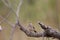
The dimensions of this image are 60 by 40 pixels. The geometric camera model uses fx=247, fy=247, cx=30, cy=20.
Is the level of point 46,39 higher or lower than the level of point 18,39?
higher

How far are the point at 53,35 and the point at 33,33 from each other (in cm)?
11

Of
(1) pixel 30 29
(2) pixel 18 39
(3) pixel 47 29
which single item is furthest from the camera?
(2) pixel 18 39

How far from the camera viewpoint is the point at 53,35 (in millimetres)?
1293

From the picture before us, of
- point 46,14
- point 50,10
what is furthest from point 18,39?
point 50,10

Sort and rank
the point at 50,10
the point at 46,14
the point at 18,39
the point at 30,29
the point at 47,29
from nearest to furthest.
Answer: the point at 47,29
the point at 30,29
the point at 18,39
the point at 46,14
the point at 50,10

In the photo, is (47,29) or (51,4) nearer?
(47,29)

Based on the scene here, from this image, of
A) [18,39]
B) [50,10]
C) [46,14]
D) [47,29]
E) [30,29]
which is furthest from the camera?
[50,10]

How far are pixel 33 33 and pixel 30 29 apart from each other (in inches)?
2.2

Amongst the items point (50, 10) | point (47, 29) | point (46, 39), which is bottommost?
point (50, 10)

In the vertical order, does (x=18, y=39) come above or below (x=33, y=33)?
below

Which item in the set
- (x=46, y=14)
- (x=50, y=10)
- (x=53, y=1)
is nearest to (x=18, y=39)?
(x=46, y=14)

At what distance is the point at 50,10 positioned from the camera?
4441mm

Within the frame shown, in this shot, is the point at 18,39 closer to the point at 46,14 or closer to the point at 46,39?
the point at 46,14

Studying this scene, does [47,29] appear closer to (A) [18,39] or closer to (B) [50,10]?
(A) [18,39]
